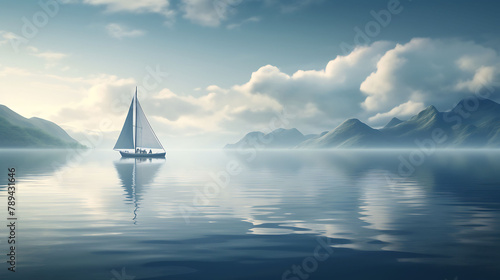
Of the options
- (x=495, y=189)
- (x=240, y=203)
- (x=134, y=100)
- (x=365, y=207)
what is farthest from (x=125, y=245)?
(x=134, y=100)

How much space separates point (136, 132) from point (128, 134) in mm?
3390

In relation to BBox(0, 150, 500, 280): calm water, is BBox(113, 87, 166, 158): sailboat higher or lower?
higher

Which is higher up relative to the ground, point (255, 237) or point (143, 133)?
point (143, 133)

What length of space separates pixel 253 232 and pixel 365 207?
13.6 metres

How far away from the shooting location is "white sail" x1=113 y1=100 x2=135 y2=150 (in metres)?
144

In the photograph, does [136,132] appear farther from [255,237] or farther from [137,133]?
[255,237]

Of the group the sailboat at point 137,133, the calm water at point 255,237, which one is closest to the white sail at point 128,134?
the sailboat at point 137,133

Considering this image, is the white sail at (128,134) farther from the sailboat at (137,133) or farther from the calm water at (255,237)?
the calm water at (255,237)

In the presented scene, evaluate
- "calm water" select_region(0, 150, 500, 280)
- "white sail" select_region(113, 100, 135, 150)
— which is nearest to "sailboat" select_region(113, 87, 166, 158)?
"white sail" select_region(113, 100, 135, 150)

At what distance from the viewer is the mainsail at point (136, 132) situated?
142625 millimetres

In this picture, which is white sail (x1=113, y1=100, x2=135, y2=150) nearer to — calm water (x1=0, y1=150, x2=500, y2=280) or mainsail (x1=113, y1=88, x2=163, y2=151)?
mainsail (x1=113, y1=88, x2=163, y2=151)

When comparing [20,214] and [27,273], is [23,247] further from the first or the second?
[20,214]

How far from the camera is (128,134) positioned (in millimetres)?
145375

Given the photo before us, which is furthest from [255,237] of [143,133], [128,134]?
[128,134]
